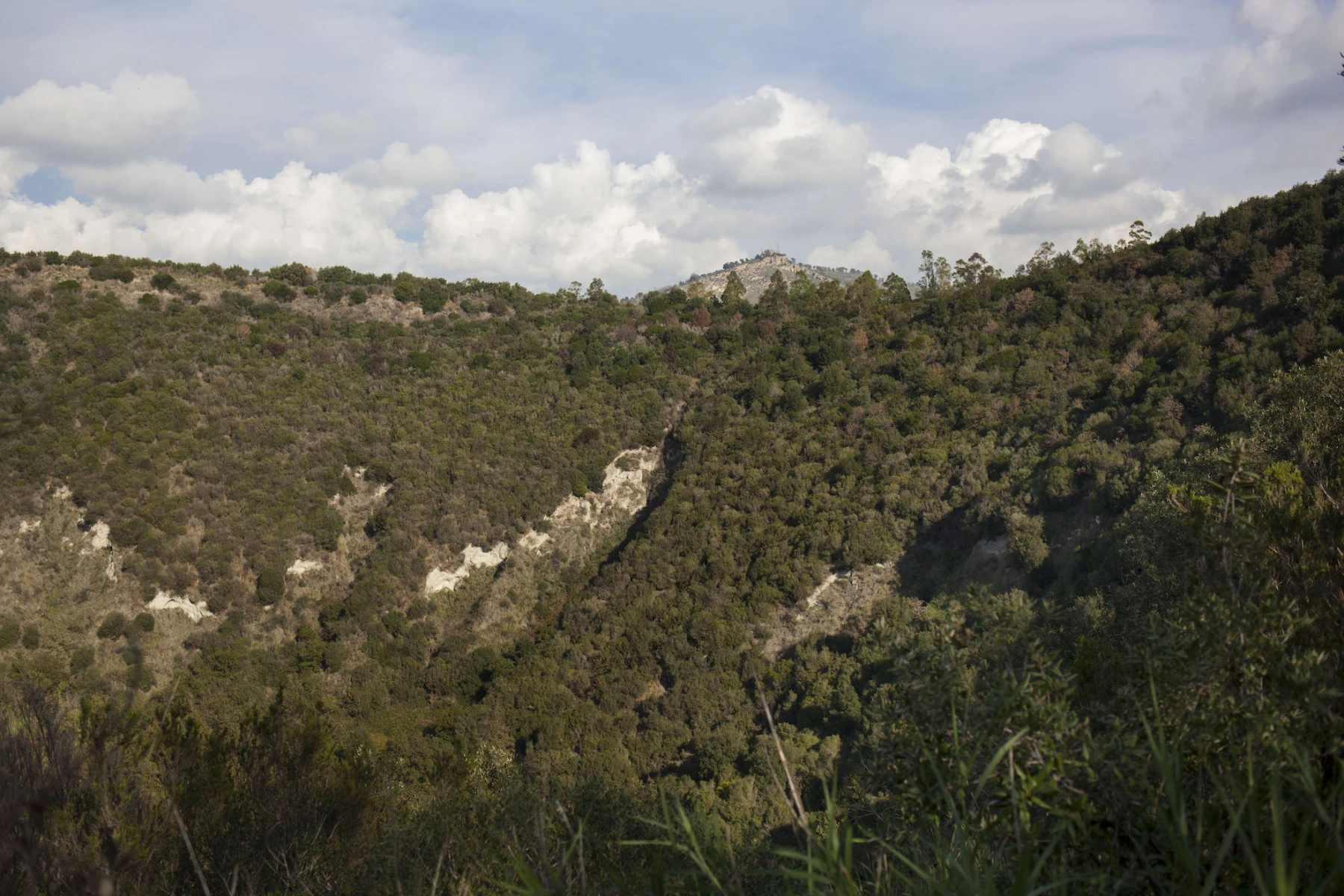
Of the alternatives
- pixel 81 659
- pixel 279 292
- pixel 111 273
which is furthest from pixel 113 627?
pixel 279 292

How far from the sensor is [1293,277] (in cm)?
2669

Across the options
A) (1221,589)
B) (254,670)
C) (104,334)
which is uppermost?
(104,334)

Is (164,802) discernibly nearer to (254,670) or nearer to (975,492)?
(254,670)

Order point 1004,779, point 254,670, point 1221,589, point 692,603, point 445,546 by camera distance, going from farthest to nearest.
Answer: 1. point 445,546
2. point 692,603
3. point 254,670
4. point 1221,589
5. point 1004,779

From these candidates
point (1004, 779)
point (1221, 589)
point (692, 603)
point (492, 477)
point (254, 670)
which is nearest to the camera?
point (1004, 779)

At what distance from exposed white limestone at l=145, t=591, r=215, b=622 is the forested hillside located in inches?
3.7

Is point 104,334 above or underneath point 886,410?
above

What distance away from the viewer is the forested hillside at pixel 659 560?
473cm

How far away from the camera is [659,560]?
30.5m

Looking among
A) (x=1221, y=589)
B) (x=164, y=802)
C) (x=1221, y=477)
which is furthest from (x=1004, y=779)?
(x=164, y=802)

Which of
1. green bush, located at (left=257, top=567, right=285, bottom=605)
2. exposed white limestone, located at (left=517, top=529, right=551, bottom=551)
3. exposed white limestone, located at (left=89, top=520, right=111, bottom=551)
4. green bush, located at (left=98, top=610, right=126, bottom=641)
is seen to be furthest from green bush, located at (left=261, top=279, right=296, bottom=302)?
green bush, located at (left=98, top=610, right=126, bottom=641)

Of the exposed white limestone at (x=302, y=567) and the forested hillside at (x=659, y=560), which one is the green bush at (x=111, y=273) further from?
the exposed white limestone at (x=302, y=567)

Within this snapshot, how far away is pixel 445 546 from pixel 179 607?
9.91 meters

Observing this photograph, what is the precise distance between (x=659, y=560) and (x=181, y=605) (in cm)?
1818
